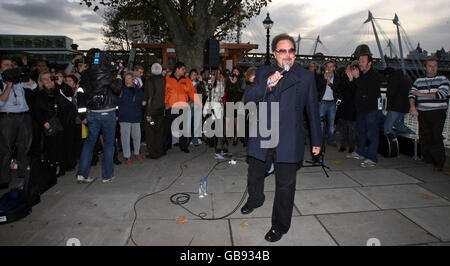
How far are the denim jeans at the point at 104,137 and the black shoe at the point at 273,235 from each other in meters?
3.32

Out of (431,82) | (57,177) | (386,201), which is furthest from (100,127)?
(431,82)

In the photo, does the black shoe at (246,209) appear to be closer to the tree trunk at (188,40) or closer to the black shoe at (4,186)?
the black shoe at (4,186)

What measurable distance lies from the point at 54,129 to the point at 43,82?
0.94 m

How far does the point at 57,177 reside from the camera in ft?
17.8

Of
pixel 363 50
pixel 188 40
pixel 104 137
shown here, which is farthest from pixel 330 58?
pixel 104 137

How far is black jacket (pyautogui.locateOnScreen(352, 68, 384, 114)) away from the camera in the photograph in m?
5.92

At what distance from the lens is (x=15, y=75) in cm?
466

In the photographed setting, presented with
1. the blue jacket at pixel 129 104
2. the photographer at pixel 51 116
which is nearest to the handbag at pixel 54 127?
the photographer at pixel 51 116

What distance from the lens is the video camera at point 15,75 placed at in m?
4.60

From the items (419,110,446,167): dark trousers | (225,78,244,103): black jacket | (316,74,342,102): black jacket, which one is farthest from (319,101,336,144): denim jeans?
(225,78,244,103): black jacket

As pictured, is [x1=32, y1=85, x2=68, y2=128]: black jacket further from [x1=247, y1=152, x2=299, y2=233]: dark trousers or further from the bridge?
the bridge
